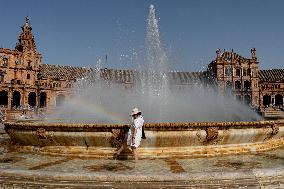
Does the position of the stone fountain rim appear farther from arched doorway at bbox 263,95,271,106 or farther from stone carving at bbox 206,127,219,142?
arched doorway at bbox 263,95,271,106

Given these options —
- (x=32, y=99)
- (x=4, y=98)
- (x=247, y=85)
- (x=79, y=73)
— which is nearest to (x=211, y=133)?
(x=4, y=98)

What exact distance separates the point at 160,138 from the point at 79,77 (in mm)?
63269

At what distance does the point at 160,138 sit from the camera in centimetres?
628

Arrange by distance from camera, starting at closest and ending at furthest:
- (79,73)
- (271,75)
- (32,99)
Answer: (32,99), (79,73), (271,75)

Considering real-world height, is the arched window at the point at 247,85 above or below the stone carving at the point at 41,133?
above

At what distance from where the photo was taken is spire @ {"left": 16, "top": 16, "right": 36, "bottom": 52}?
65000 mm

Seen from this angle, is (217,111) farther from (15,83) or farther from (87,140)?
(15,83)

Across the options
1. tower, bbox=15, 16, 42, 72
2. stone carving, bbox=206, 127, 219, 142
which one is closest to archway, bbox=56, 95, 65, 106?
tower, bbox=15, 16, 42, 72

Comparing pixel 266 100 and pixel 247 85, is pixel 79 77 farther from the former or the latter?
pixel 266 100

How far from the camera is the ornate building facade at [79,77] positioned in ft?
192

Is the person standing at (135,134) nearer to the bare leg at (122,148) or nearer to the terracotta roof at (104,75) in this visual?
the bare leg at (122,148)

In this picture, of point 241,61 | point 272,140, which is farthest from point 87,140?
point 241,61

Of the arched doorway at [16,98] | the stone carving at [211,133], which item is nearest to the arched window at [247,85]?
the arched doorway at [16,98]

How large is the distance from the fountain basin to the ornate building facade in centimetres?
5190
